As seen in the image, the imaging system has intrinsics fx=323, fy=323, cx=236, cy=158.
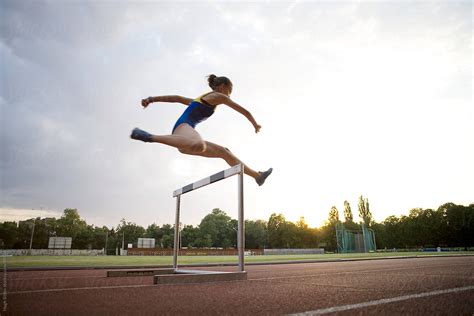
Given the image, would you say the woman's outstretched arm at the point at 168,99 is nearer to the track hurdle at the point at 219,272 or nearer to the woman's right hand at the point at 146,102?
the woman's right hand at the point at 146,102

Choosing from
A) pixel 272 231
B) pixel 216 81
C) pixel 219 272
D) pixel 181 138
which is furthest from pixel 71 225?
pixel 181 138

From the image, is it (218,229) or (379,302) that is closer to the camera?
(379,302)

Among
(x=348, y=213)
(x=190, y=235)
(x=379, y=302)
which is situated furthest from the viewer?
(x=348, y=213)

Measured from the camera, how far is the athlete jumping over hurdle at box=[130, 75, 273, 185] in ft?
12.6

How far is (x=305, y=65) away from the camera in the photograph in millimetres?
16375

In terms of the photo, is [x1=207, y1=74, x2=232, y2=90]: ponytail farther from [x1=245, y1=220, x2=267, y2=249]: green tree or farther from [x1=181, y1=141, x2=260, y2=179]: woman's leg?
[x1=245, y1=220, x2=267, y2=249]: green tree

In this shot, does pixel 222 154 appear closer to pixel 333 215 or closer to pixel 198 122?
pixel 198 122

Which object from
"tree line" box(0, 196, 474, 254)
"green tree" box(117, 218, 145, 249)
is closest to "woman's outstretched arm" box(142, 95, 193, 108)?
"tree line" box(0, 196, 474, 254)

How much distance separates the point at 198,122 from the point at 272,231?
84853 mm

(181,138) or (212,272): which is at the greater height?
(181,138)

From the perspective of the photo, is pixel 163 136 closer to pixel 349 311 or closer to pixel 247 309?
pixel 247 309

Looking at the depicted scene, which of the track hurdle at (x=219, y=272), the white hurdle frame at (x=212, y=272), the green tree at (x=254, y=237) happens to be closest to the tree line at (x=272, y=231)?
the green tree at (x=254, y=237)

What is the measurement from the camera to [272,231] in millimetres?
86125

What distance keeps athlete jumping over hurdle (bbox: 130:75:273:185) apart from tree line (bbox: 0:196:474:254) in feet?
184
